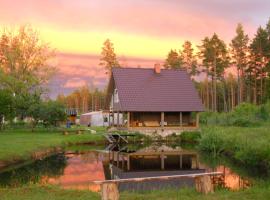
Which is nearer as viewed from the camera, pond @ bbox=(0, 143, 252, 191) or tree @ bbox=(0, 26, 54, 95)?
pond @ bbox=(0, 143, 252, 191)

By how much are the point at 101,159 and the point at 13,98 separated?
1648 cm

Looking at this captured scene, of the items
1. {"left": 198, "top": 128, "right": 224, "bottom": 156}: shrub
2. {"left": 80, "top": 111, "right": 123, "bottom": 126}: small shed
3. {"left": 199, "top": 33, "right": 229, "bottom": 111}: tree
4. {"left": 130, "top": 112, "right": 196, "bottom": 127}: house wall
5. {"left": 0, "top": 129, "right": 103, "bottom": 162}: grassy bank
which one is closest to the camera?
{"left": 0, "top": 129, "right": 103, "bottom": 162}: grassy bank

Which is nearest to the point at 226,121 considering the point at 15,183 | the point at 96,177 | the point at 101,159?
the point at 101,159

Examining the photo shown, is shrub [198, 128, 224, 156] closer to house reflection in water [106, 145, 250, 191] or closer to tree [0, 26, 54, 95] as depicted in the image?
house reflection in water [106, 145, 250, 191]

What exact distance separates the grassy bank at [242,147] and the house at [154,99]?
398 inches

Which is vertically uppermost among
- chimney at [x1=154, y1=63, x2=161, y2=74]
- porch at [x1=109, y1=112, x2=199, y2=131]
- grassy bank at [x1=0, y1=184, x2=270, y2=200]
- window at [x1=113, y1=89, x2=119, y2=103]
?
chimney at [x1=154, y1=63, x2=161, y2=74]

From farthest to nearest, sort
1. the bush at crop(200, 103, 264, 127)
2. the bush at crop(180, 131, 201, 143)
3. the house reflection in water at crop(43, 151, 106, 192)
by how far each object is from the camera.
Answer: the bush at crop(200, 103, 264, 127), the bush at crop(180, 131, 201, 143), the house reflection in water at crop(43, 151, 106, 192)

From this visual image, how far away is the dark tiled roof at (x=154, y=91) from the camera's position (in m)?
34.8

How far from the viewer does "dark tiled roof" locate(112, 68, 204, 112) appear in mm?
34781

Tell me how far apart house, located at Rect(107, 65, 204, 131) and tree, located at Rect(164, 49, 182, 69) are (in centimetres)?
2937

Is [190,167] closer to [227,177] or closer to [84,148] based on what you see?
[227,177]

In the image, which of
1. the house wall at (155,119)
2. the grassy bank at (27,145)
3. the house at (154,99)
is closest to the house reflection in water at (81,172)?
the grassy bank at (27,145)

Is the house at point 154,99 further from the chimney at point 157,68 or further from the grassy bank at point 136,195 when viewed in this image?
the grassy bank at point 136,195

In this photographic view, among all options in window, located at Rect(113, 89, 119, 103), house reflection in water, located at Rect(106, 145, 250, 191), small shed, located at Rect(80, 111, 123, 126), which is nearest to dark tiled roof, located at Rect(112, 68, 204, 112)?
window, located at Rect(113, 89, 119, 103)
